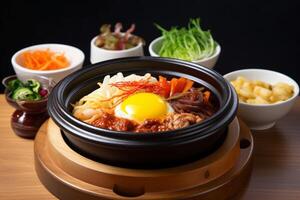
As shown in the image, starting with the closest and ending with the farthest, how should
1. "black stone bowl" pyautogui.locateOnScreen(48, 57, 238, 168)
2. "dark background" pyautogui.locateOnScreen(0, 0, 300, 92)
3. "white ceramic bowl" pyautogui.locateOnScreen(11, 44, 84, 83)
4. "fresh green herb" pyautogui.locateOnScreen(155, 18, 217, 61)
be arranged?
"black stone bowl" pyautogui.locateOnScreen(48, 57, 238, 168), "white ceramic bowl" pyautogui.locateOnScreen(11, 44, 84, 83), "fresh green herb" pyautogui.locateOnScreen(155, 18, 217, 61), "dark background" pyautogui.locateOnScreen(0, 0, 300, 92)

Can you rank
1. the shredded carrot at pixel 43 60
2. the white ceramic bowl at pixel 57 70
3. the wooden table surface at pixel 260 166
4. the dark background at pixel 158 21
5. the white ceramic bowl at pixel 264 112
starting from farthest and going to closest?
the dark background at pixel 158 21 < the shredded carrot at pixel 43 60 < the white ceramic bowl at pixel 57 70 < the white ceramic bowl at pixel 264 112 < the wooden table surface at pixel 260 166

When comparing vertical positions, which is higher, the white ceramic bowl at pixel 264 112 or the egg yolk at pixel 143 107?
the egg yolk at pixel 143 107

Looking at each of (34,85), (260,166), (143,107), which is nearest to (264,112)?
(260,166)

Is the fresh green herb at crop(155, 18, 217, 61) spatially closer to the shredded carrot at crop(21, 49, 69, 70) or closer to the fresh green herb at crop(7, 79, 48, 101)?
the shredded carrot at crop(21, 49, 69, 70)

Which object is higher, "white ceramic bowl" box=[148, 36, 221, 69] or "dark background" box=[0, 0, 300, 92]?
"white ceramic bowl" box=[148, 36, 221, 69]

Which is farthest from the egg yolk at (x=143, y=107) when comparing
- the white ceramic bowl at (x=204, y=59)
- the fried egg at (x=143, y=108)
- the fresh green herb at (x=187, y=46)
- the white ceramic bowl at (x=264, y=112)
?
the fresh green herb at (x=187, y=46)

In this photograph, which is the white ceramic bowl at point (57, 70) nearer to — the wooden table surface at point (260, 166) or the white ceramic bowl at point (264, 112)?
the wooden table surface at point (260, 166)

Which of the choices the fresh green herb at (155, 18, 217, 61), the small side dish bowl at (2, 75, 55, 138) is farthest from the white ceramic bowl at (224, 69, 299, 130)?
the small side dish bowl at (2, 75, 55, 138)
